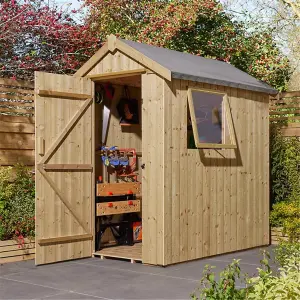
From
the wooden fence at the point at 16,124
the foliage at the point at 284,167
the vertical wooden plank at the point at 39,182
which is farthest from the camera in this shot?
the foliage at the point at 284,167

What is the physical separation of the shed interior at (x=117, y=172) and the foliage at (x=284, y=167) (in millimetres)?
2174

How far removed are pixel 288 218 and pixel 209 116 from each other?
227 centimetres

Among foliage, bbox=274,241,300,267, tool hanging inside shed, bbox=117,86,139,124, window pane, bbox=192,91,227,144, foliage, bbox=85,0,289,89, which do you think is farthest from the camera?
foliage, bbox=85,0,289,89

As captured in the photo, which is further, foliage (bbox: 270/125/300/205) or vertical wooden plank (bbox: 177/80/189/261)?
foliage (bbox: 270/125/300/205)

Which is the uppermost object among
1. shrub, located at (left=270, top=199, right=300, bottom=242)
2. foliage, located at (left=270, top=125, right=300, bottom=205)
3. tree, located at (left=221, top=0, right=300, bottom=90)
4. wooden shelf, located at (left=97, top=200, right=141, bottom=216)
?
tree, located at (left=221, top=0, right=300, bottom=90)

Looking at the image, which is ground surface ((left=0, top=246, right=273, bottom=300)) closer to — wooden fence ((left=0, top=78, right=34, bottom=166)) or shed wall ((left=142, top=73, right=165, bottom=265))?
shed wall ((left=142, top=73, right=165, bottom=265))

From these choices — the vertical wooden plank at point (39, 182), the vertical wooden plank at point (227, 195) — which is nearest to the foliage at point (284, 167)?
the vertical wooden plank at point (227, 195)

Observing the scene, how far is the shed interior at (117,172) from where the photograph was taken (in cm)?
936

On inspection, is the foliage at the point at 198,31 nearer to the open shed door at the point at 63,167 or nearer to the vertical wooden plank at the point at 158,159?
the open shed door at the point at 63,167

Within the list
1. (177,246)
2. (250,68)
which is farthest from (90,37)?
(177,246)

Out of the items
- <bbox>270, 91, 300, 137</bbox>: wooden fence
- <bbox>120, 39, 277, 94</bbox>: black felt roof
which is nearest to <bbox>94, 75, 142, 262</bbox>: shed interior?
<bbox>120, 39, 277, 94</bbox>: black felt roof

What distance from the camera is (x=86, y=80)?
8.95 m

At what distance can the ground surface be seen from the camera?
6484 mm

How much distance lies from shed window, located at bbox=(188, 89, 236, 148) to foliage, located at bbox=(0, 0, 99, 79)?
4133mm
